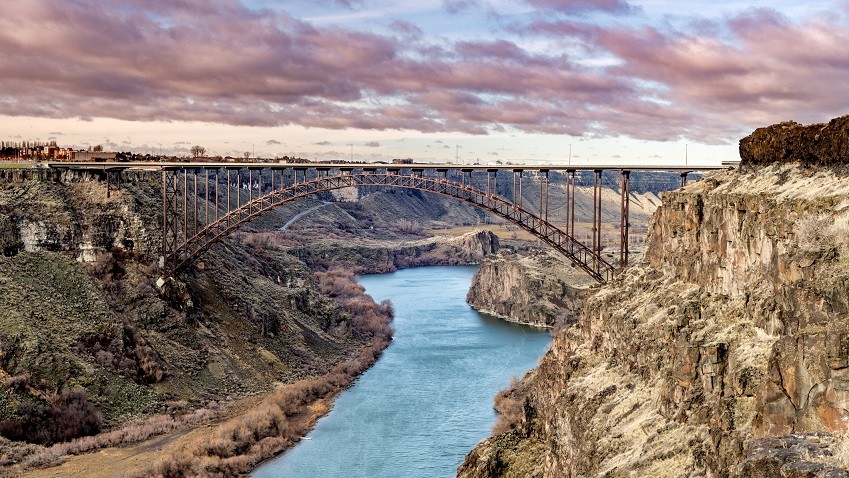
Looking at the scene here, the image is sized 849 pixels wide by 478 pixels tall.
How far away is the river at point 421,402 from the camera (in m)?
37.4

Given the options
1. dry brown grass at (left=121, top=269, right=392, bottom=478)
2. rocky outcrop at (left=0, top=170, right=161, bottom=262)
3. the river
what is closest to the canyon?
the river

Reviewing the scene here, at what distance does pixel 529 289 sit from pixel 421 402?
33164 millimetres

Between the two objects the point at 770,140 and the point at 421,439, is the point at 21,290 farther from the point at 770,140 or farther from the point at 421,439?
the point at 770,140

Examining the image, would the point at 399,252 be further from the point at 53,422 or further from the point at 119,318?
the point at 53,422

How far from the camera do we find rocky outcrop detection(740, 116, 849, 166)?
20.2 meters

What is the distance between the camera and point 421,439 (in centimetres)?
4056

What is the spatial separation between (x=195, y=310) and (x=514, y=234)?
10097cm

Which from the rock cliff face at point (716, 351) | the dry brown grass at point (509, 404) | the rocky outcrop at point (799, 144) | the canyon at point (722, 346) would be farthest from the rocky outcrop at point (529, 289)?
the rocky outcrop at point (799, 144)

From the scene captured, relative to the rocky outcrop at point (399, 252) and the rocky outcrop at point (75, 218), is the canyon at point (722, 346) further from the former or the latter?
the rocky outcrop at point (399, 252)

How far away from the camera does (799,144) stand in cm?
2181

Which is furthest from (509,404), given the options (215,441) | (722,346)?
(722,346)

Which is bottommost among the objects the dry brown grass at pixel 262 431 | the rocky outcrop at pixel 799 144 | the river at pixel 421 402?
the river at pixel 421 402

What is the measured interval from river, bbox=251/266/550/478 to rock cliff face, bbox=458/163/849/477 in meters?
8.60

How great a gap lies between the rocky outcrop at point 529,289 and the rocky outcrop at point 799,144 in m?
47.4
